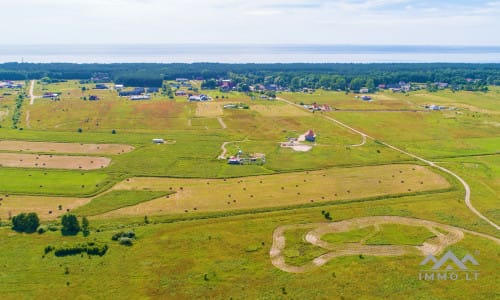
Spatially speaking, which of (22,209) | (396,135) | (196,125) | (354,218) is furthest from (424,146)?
(22,209)

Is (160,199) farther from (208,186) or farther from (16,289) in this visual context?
(16,289)

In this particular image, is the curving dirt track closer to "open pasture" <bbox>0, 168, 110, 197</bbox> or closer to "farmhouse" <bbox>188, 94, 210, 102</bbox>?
"open pasture" <bbox>0, 168, 110, 197</bbox>

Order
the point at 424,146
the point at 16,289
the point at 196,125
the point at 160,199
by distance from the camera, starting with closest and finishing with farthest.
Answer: the point at 16,289 < the point at 160,199 < the point at 424,146 < the point at 196,125

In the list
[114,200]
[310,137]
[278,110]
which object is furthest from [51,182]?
[278,110]

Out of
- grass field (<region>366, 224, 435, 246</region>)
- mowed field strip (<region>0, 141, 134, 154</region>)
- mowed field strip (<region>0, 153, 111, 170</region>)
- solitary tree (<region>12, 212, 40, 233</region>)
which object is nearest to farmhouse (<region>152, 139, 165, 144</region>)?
mowed field strip (<region>0, 141, 134, 154</region>)

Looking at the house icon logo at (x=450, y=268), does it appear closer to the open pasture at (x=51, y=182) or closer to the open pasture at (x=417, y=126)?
the open pasture at (x=51, y=182)

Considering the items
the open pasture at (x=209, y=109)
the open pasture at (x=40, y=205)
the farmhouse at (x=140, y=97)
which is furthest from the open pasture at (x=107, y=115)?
the open pasture at (x=40, y=205)
